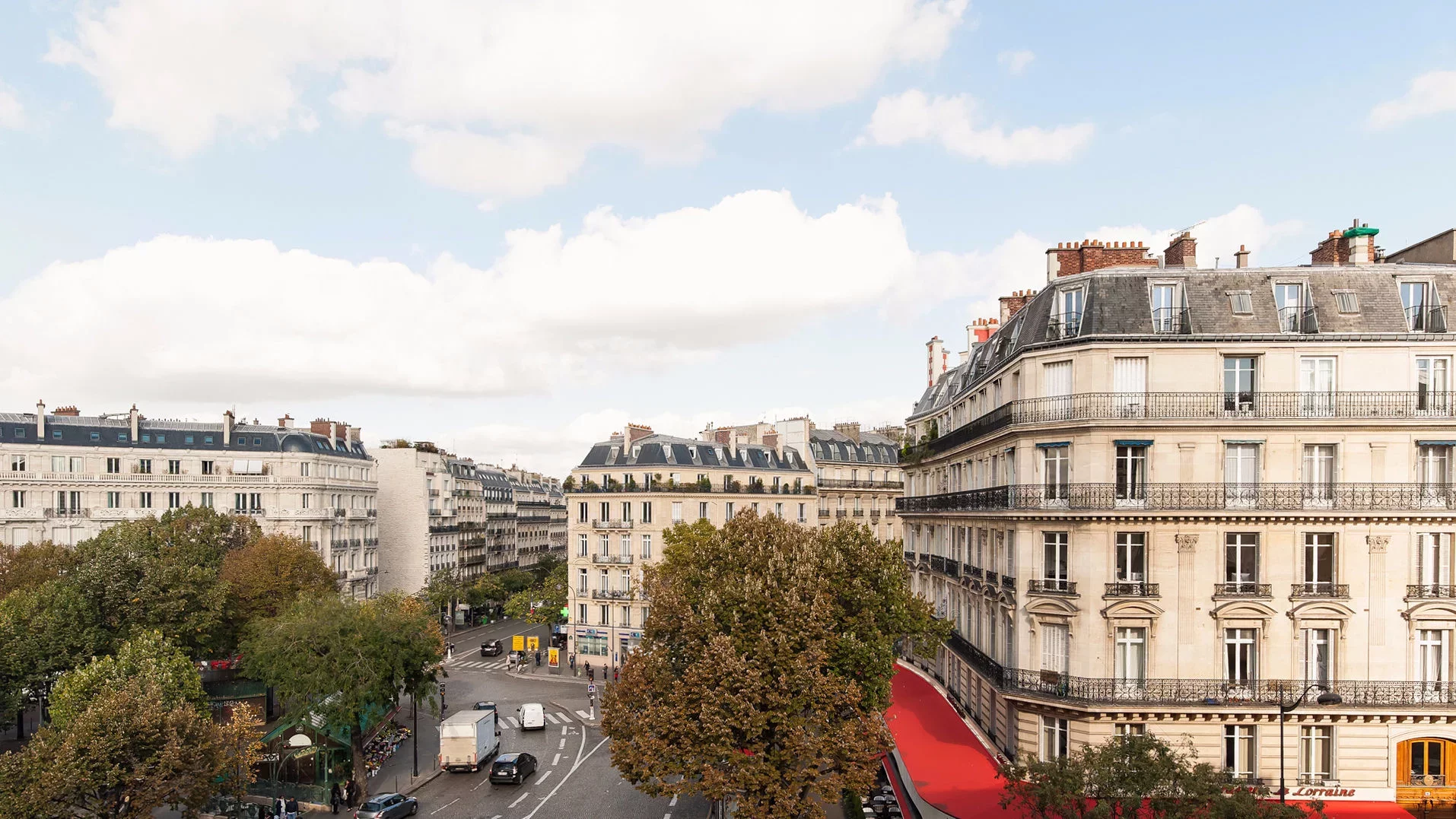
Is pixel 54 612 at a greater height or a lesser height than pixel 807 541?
lesser

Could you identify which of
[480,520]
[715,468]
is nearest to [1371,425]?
[715,468]

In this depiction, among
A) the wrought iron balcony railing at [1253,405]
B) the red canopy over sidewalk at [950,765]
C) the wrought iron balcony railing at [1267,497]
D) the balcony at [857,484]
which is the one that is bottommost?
the red canopy over sidewalk at [950,765]

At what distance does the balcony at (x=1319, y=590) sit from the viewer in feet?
84.0

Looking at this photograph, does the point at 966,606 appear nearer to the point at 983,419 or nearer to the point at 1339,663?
the point at 983,419

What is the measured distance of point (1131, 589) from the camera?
26.3m

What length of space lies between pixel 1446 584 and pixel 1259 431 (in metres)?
6.45

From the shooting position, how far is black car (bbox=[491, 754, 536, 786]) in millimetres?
37719

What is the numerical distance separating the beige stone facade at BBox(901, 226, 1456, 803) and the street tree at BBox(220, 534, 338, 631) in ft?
119

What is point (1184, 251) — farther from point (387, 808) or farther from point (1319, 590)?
point (387, 808)

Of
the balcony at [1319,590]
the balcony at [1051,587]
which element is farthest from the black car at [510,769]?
the balcony at [1319,590]

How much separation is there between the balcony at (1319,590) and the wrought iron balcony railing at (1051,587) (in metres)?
5.77

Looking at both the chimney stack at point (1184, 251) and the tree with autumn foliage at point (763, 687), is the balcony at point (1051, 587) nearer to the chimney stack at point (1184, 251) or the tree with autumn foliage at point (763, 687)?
the tree with autumn foliage at point (763, 687)

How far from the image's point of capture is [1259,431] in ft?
86.5

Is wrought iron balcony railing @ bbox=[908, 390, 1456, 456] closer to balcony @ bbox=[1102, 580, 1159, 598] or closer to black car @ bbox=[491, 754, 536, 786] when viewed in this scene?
balcony @ bbox=[1102, 580, 1159, 598]
